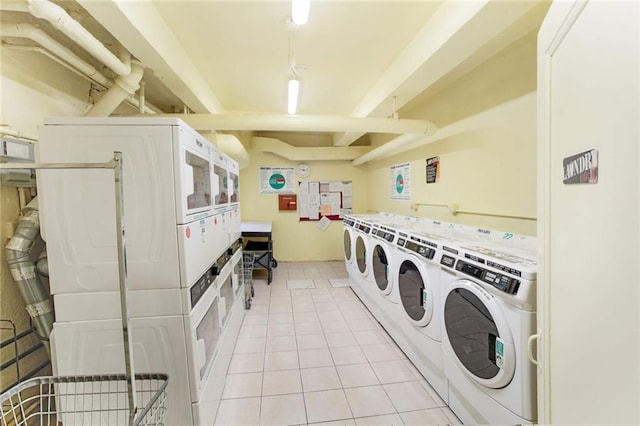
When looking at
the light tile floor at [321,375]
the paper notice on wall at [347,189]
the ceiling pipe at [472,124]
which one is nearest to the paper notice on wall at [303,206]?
the paper notice on wall at [347,189]

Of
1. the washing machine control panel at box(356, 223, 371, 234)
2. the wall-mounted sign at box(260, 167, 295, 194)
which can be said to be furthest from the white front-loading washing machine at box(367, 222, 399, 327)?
the wall-mounted sign at box(260, 167, 295, 194)

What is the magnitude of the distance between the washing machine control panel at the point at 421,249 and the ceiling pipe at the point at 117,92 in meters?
2.45

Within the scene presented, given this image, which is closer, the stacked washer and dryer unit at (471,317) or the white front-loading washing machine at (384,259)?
the stacked washer and dryer unit at (471,317)

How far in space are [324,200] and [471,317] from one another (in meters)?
4.34

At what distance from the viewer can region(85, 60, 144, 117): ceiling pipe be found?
1986 mm

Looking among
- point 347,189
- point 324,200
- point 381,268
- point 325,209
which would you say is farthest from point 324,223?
point 381,268

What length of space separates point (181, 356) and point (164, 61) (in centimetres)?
194

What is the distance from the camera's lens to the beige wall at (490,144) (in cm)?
195

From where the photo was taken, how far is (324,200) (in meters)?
5.67

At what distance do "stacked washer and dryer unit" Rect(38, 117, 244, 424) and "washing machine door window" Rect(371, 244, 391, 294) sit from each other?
1.72m

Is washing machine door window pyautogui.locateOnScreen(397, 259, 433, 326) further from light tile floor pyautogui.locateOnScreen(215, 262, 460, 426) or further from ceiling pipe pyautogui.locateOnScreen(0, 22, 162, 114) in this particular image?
ceiling pipe pyautogui.locateOnScreen(0, 22, 162, 114)

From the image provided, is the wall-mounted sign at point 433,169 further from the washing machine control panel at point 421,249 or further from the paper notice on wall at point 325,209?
the paper notice on wall at point 325,209

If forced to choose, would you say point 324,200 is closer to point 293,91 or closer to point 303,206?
point 303,206

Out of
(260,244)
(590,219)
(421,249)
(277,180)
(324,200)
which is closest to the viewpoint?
(590,219)
